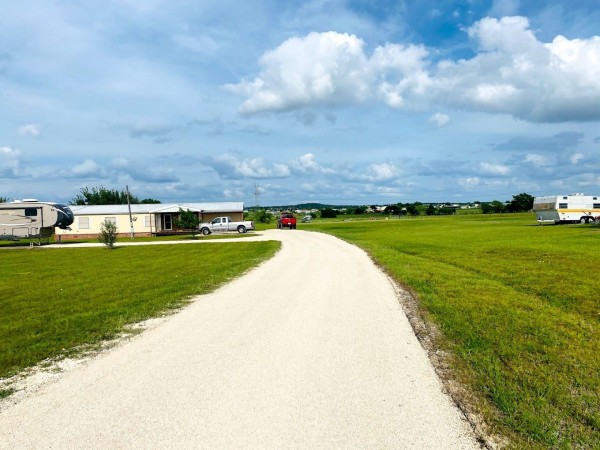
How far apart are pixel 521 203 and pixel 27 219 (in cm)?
10745

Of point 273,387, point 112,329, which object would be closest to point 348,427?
point 273,387

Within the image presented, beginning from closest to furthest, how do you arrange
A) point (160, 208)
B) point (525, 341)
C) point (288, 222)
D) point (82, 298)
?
point (525, 341) → point (82, 298) → point (160, 208) → point (288, 222)

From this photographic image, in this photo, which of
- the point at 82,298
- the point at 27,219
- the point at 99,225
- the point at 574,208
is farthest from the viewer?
the point at 99,225

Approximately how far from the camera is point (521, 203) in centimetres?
10975

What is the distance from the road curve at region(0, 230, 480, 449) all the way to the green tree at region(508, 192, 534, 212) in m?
115

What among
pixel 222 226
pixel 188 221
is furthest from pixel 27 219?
pixel 222 226

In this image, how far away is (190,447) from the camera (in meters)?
3.77

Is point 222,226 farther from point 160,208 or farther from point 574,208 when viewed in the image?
point 574,208

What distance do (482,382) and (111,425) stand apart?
4101mm

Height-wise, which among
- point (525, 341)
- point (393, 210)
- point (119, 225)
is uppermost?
point (393, 210)

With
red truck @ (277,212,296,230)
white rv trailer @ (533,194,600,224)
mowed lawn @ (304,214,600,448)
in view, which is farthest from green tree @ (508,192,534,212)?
mowed lawn @ (304,214,600,448)

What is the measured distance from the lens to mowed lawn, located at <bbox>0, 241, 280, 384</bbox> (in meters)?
7.30

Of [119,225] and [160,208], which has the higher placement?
[160,208]

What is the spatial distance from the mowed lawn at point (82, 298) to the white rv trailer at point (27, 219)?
62.4 ft
